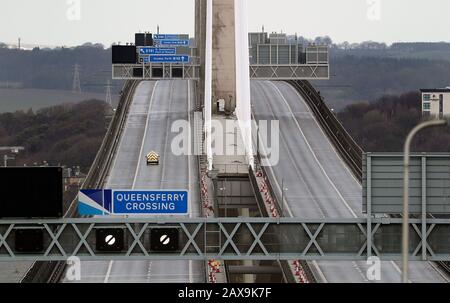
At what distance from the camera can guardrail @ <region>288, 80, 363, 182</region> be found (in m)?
130

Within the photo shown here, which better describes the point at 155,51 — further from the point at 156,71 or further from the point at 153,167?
the point at 153,167

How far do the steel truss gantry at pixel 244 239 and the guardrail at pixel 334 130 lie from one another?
256 ft

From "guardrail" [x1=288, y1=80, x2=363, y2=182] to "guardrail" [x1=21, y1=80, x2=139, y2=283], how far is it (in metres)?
23.5

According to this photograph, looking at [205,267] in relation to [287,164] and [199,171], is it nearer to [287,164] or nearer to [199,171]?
[199,171]

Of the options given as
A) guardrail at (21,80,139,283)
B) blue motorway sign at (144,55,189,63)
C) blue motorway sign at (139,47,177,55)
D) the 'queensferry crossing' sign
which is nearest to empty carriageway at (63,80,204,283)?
guardrail at (21,80,139,283)

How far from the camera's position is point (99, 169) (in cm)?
12712

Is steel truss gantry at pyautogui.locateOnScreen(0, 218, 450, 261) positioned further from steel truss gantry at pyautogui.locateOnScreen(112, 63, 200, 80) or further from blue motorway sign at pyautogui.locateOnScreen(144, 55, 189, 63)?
steel truss gantry at pyautogui.locateOnScreen(112, 63, 200, 80)

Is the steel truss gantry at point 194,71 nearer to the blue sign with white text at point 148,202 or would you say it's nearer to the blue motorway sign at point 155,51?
the blue motorway sign at point 155,51

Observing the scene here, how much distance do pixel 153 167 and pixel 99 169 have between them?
5.31m

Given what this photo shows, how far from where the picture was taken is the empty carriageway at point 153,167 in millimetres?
81875

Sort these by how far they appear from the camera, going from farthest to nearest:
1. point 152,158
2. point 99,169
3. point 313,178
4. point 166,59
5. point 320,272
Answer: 1. point 166,59
2. point 152,158
3. point 99,169
4. point 313,178
5. point 320,272

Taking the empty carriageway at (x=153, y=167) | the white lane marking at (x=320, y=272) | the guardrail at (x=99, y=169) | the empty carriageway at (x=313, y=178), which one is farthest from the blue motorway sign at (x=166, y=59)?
the white lane marking at (x=320, y=272)

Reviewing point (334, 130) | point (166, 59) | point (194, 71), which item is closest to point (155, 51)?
point (166, 59)
